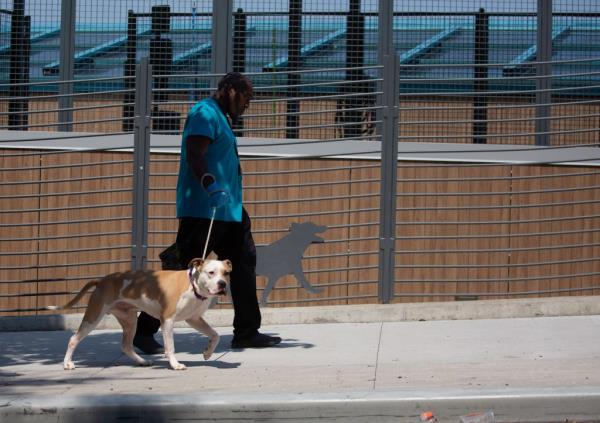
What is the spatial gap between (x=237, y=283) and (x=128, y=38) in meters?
5.72

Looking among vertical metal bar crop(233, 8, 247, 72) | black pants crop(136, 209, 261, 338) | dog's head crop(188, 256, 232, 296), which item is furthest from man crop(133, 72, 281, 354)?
vertical metal bar crop(233, 8, 247, 72)

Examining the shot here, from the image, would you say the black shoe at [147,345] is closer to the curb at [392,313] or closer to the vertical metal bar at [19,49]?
the curb at [392,313]

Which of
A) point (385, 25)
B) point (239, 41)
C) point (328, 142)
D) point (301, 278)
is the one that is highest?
point (385, 25)

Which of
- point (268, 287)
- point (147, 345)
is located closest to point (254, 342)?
point (147, 345)

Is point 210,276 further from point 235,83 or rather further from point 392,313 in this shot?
point 392,313

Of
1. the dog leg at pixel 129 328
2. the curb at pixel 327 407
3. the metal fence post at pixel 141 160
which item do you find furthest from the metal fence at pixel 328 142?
the curb at pixel 327 407

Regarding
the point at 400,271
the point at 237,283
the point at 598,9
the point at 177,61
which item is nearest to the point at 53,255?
the point at 177,61

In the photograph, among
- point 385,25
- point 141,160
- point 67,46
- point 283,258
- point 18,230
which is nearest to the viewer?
point 141,160

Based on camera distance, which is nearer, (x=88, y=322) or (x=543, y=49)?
(x=88, y=322)

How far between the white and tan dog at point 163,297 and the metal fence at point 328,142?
135 inches

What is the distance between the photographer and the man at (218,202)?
7.12 m

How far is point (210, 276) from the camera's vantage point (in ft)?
21.7

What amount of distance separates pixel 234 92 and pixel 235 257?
1172mm

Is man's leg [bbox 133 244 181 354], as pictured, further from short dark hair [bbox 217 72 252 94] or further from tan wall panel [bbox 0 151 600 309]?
tan wall panel [bbox 0 151 600 309]
